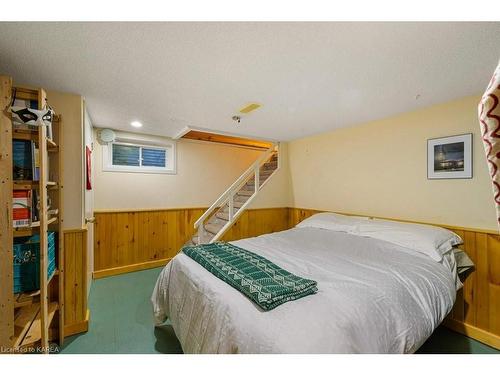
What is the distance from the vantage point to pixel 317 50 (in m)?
1.33

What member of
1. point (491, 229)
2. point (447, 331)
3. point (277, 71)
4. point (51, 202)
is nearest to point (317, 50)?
point (277, 71)

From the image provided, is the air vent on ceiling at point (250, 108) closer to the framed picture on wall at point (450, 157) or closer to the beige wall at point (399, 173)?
the beige wall at point (399, 173)

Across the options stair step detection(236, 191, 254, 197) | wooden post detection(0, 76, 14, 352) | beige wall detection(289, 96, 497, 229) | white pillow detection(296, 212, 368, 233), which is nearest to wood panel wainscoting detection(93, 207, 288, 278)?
stair step detection(236, 191, 254, 197)

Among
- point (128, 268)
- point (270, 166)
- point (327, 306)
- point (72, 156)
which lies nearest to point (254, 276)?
point (327, 306)

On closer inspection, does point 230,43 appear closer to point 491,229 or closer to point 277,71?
point 277,71

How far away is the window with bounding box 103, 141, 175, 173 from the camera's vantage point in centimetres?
332

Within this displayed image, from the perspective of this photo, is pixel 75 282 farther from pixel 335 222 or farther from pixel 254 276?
pixel 335 222

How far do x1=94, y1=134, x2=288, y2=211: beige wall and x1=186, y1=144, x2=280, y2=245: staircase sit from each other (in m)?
0.28

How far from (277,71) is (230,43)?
45 centimetres

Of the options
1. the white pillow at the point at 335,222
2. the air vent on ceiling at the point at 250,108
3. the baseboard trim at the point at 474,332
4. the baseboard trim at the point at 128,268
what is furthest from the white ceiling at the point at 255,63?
the baseboard trim at the point at 128,268

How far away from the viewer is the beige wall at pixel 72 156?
6.41 feet

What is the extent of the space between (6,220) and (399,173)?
135 inches

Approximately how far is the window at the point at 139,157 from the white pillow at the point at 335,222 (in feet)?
8.17
